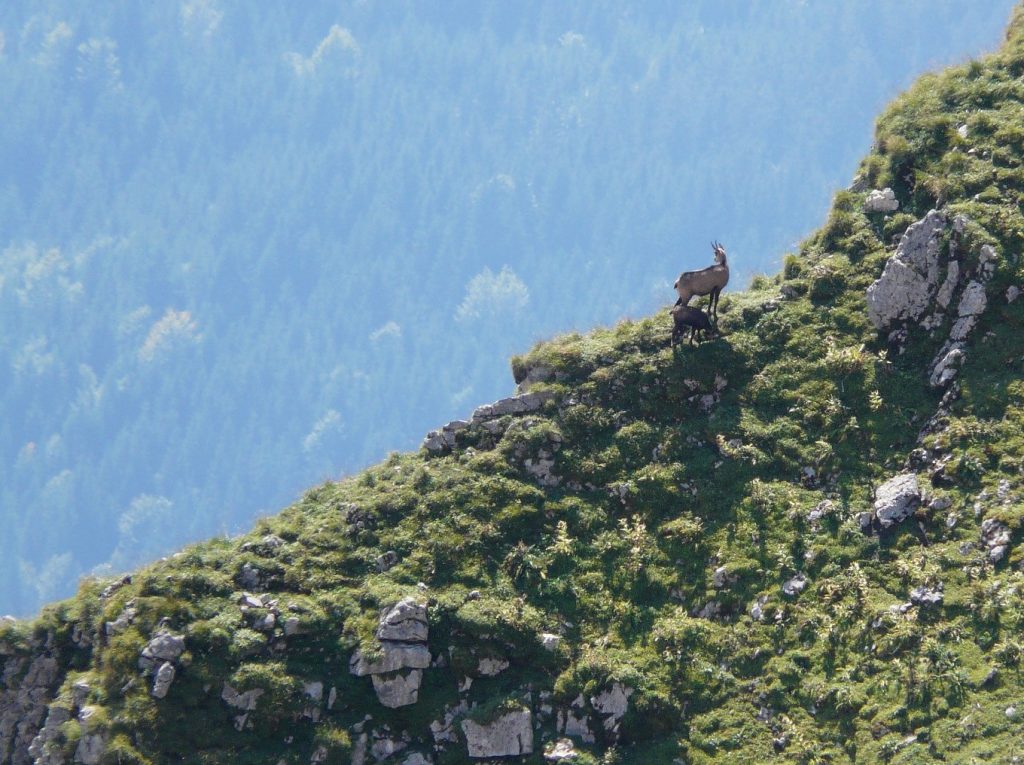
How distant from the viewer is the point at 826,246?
31250 mm

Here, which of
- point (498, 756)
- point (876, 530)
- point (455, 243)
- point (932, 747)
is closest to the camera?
point (932, 747)

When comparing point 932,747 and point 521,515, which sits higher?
point 521,515

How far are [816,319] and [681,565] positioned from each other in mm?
7437

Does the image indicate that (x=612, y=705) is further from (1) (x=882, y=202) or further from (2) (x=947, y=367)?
(1) (x=882, y=202)

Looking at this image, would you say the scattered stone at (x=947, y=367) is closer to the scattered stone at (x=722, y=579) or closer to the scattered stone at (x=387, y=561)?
the scattered stone at (x=722, y=579)

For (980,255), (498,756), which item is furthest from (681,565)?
(980,255)

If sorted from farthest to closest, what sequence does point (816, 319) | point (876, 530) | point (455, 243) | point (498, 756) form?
point (455, 243) → point (816, 319) → point (876, 530) → point (498, 756)

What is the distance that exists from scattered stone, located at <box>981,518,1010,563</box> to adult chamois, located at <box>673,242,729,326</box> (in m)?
8.77

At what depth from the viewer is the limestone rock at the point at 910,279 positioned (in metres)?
28.0

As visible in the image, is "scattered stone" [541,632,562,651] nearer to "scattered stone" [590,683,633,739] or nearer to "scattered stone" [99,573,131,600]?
"scattered stone" [590,683,633,739]

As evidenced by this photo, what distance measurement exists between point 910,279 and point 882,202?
3.64m

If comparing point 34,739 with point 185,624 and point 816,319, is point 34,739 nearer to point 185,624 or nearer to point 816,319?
point 185,624

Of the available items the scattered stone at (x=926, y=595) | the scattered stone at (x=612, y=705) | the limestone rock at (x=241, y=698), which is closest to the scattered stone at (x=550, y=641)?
the scattered stone at (x=612, y=705)

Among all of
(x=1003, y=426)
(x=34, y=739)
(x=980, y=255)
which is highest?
(x=980, y=255)
